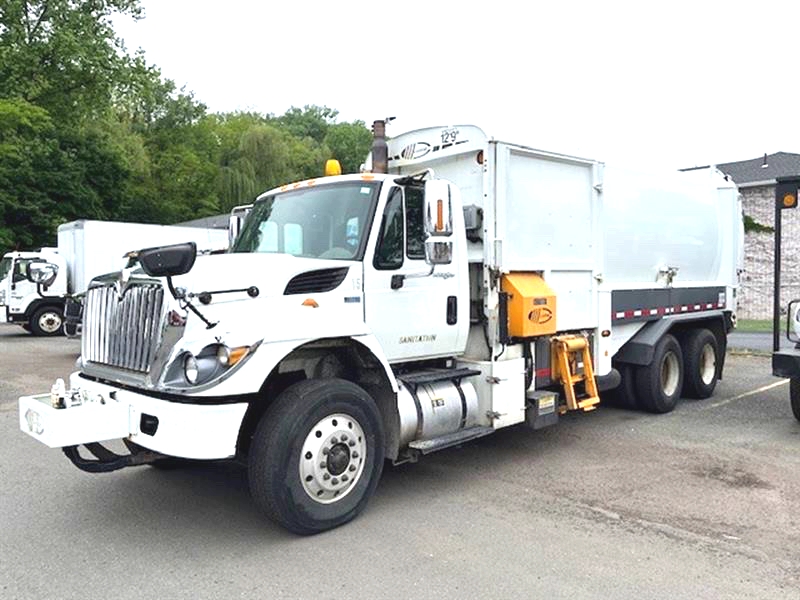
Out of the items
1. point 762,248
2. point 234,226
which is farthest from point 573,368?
point 762,248

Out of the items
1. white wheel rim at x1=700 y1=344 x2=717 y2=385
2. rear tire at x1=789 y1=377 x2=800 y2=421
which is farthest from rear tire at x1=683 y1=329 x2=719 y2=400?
rear tire at x1=789 y1=377 x2=800 y2=421

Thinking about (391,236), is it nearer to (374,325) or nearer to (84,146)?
(374,325)

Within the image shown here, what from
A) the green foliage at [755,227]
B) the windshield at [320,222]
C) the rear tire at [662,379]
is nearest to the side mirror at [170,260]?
the windshield at [320,222]

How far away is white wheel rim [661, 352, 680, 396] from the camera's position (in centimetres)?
827

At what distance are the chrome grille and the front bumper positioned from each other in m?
0.32

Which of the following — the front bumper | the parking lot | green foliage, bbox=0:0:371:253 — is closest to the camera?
the parking lot

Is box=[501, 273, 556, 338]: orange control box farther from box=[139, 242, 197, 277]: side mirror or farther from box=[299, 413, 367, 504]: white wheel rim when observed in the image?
box=[139, 242, 197, 277]: side mirror

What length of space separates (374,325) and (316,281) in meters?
0.60

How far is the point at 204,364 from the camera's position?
13.0 ft

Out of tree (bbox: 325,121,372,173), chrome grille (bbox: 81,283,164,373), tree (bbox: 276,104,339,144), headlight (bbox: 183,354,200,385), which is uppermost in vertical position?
tree (bbox: 276,104,339,144)

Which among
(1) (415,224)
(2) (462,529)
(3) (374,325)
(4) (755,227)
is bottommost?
(2) (462,529)

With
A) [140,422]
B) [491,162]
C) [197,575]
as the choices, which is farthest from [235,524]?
[491,162]

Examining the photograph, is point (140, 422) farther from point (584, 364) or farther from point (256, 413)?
point (584, 364)

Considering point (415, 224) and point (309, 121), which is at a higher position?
point (309, 121)
